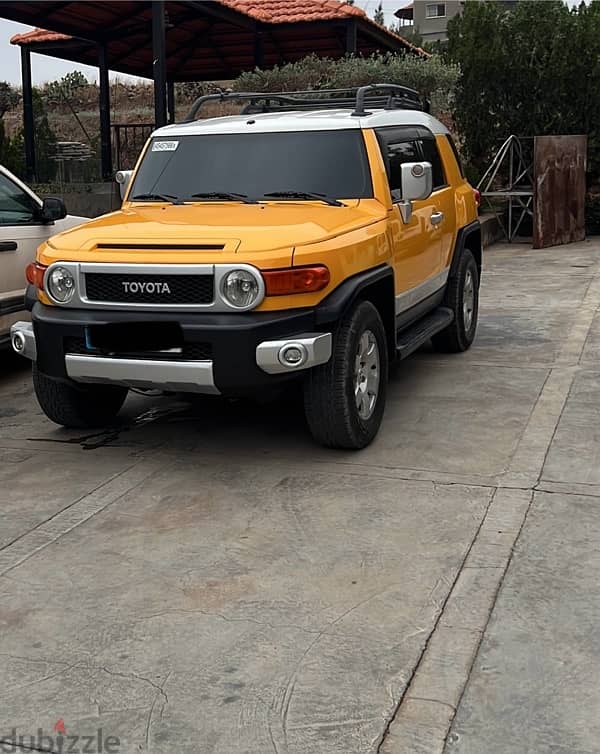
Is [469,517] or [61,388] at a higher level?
[61,388]

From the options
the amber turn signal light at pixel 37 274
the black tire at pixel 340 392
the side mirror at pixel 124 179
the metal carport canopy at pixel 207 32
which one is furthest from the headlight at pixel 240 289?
the metal carport canopy at pixel 207 32

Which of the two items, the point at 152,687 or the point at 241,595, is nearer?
the point at 152,687

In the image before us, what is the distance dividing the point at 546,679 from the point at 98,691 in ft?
4.71

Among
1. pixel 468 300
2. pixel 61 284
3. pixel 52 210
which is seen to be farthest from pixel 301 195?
pixel 468 300

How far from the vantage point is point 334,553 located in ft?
13.5

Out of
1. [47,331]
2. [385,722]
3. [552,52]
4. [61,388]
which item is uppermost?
[552,52]

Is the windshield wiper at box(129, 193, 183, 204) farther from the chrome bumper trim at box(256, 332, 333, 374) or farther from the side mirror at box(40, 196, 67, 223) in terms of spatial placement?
the chrome bumper trim at box(256, 332, 333, 374)

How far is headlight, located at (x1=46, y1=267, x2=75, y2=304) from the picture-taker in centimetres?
516

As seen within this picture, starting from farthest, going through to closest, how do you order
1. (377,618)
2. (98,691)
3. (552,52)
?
(552,52)
(377,618)
(98,691)

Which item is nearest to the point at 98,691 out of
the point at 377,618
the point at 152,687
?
the point at 152,687

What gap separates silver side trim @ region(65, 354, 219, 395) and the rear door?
2.27 meters

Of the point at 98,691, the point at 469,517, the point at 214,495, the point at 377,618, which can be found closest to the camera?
the point at 98,691

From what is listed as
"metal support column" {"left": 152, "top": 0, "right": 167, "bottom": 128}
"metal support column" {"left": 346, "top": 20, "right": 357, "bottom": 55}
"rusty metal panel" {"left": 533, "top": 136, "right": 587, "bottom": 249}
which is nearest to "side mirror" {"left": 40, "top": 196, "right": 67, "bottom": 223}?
"metal support column" {"left": 152, "top": 0, "right": 167, "bottom": 128}

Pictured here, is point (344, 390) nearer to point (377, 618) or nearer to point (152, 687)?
point (377, 618)
